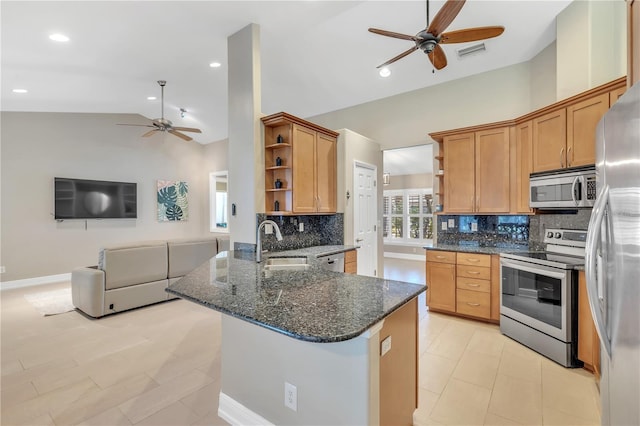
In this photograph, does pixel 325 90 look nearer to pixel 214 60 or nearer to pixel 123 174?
pixel 214 60

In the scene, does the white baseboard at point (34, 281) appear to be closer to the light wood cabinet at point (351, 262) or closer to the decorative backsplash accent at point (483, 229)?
the light wood cabinet at point (351, 262)

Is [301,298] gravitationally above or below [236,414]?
above

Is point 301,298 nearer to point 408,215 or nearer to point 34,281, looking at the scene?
point 34,281

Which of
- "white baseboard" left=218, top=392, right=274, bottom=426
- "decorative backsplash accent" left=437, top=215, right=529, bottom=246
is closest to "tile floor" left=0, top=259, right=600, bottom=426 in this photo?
"white baseboard" left=218, top=392, right=274, bottom=426

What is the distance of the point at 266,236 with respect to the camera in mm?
3428

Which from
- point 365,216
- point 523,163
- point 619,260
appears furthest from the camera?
point 365,216

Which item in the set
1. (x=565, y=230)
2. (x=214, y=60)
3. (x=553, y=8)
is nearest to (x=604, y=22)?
(x=553, y=8)

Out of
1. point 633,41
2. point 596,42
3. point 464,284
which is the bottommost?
point 464,284

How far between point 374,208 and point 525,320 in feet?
9.04

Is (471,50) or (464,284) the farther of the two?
(471,50)

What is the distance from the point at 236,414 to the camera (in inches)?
73.0

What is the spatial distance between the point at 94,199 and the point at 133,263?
3064mm

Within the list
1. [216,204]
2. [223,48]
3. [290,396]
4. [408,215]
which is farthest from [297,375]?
[408,215]

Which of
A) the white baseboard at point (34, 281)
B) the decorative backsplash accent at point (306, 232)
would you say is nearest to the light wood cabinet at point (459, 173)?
the decorative backsplash accent at point (306, 232)
